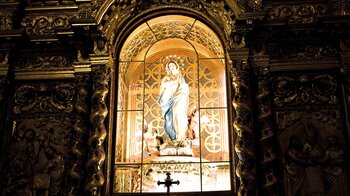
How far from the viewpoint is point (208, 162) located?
29.0 feet

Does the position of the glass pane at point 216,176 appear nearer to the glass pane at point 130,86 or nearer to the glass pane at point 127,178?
the glass pane at point 127,178

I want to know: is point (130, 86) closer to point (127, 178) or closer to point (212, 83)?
A: point (212, 83)

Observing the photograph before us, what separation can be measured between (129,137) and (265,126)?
2.52 meters

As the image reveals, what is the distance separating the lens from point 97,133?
821 centimetres

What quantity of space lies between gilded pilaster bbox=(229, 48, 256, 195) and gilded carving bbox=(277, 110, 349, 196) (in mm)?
638

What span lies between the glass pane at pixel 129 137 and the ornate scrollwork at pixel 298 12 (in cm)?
297

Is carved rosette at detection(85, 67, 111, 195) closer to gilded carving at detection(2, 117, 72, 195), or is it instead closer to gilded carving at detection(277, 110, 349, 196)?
gilded carving at detection(2, 117, 72, 195)

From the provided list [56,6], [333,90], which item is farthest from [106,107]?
[333,90]

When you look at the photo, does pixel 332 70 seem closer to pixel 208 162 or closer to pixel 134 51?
pixel 208 162

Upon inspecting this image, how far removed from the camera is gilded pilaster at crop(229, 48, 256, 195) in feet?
25.4

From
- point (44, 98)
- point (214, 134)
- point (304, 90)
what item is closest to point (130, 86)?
point (44, 98)

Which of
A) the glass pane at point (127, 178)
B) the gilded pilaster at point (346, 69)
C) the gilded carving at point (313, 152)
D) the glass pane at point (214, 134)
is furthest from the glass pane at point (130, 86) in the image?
the gilded pilaster at point (346, 69)

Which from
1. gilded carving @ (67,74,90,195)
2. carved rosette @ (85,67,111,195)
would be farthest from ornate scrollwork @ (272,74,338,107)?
gilded carving @ (67,74,90,195)

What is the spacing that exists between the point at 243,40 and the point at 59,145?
11.5 ft
